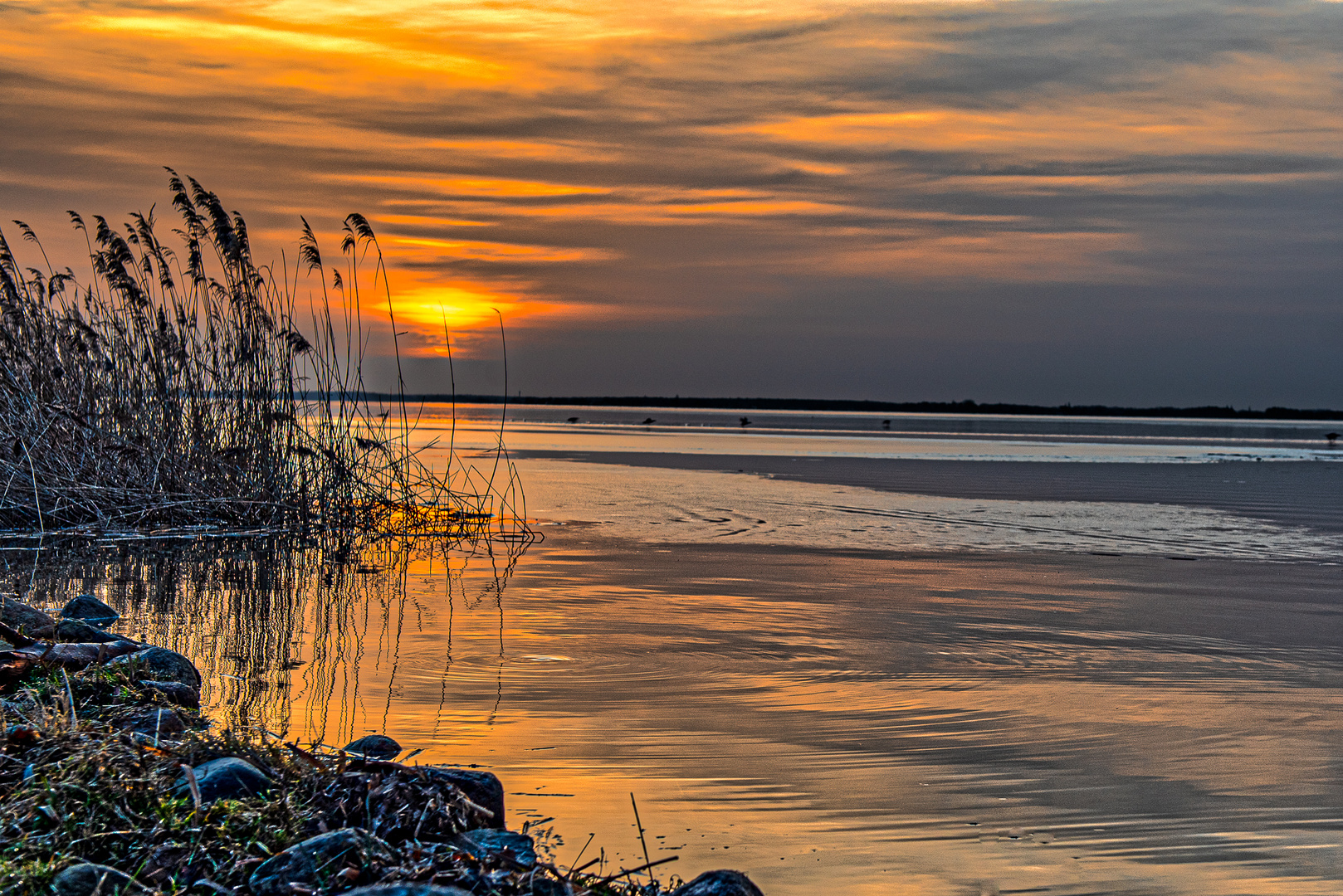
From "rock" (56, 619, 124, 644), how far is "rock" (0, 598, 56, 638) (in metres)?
0.07

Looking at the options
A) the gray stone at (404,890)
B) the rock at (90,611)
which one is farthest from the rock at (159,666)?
the gray stone at (404,890)

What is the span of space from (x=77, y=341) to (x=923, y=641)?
8412 millimetres

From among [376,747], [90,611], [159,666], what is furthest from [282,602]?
[376,747]

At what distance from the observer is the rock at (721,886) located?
8.08ft

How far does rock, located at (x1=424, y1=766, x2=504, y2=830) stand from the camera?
3072 millimetres

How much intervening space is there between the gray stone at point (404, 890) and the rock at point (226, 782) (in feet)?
2.43

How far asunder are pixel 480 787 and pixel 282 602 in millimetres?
4197

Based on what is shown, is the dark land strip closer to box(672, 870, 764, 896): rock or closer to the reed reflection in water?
the reed reflection in water

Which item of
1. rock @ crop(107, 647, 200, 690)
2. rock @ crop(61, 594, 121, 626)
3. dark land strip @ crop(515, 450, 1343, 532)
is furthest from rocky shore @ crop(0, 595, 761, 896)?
dark land strip @ crop(515, 450, 1343, 532)

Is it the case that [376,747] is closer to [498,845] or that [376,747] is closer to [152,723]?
[152,723]

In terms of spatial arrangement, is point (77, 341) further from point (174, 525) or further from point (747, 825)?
point (747, 825)

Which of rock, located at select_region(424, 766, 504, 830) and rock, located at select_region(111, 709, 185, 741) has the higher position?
rock, located at select_region(111, 709, 185, 741)

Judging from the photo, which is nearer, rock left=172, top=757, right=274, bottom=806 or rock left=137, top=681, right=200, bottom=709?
rock left=172, top=757, right=274, bottom=806

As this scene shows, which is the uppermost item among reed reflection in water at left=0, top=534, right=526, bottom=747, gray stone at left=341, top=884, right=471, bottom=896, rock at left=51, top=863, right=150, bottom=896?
gray stone at left=341, top=884, right=471, bottom=896
